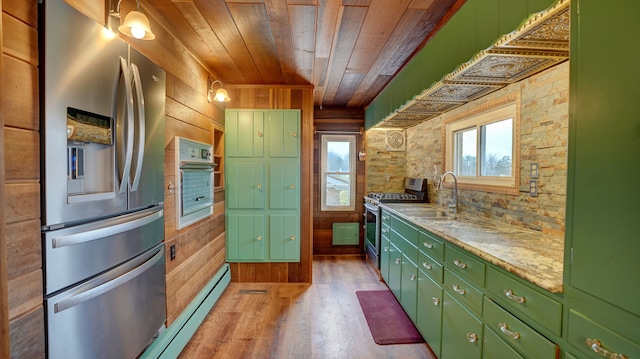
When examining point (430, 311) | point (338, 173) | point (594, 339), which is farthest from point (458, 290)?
point (338, 173)

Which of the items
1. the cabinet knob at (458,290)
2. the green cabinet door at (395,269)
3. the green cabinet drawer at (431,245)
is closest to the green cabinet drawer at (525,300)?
the cabinet knob at (458,290)

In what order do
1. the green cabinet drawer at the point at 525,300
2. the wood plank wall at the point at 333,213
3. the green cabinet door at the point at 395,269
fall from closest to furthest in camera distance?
1. the green cabinet drawer at the point at 525,300
2. the green cabinet door at the point at 395,269
3. the wood plank wall at the point at 333,213

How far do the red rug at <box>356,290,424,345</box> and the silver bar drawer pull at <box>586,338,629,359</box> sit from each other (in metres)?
1.54

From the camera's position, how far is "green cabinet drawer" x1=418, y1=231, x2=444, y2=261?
1813 millimetres

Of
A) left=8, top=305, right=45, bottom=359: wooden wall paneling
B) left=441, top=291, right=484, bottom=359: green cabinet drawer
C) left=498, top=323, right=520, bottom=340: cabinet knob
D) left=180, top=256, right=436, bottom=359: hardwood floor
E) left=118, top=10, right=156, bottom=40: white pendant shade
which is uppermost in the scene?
left=118, top=10, right=156, bottom=40: white pendant shade

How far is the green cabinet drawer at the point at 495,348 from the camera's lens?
1.19 m

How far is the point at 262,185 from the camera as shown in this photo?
10.7 ft

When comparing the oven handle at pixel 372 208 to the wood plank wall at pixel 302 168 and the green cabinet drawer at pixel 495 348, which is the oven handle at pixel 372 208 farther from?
the green cabinet drawer at pixel 495 348

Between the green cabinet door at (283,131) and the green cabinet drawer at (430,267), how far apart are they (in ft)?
6.08

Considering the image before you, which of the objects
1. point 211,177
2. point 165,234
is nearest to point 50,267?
point 165,234

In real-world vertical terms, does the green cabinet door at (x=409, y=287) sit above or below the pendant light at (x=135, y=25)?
below

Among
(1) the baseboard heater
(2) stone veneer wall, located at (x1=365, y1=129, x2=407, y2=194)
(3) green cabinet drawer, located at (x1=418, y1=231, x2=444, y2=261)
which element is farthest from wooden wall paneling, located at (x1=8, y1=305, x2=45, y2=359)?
(2) stone veneer wall, located at (x1=365, y1=129, x2=407, y2=194)

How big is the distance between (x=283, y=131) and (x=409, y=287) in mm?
2138

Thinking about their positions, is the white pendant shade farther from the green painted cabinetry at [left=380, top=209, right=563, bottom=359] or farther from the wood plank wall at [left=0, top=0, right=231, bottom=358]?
the green painted cabinetry at [left=380, top=209, right=563, bottom=359]
